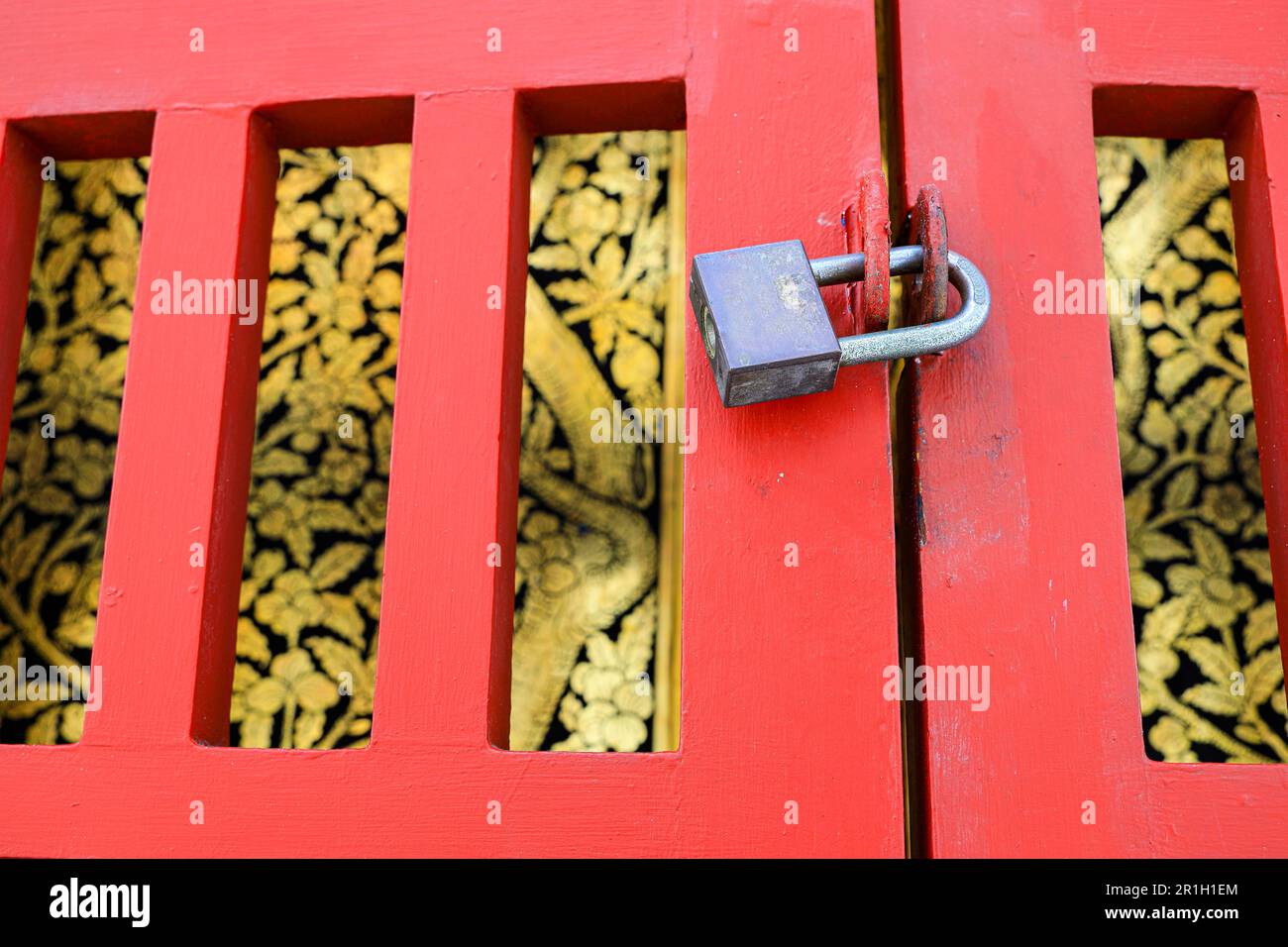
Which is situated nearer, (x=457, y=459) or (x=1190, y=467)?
(x=457, y=459)

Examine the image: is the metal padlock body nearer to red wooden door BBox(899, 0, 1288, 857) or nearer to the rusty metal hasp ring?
the rusty metal hasp ring

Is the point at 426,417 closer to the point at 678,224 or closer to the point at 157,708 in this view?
the point at 157,708

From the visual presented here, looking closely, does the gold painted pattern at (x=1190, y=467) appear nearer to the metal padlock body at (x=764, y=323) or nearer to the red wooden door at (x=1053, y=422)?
the red wooden door at (x=1053, y=422)

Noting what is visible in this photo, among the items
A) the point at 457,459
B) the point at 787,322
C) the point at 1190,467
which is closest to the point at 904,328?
the point at 787,322

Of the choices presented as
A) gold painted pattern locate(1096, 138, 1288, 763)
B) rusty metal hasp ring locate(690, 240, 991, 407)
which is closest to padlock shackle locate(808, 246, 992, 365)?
rusty metal hasp ring locate(690, 240, 991, 407)

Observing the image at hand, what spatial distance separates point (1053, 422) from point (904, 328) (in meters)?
0.14

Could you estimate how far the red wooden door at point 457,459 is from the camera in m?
0.69

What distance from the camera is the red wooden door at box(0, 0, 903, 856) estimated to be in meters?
0.69

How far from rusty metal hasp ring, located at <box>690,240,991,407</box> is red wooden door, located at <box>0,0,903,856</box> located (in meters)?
0.05

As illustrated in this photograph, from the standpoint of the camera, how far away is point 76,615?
1.05 meters

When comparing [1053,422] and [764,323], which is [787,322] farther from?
[1053,422]

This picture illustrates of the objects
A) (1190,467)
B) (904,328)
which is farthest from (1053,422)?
(1190,467)

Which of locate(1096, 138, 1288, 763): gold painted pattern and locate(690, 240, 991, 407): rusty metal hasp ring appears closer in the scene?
locate(690, 240, 991, 407): rusty metal hasp ring

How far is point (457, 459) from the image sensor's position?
0.74 m
